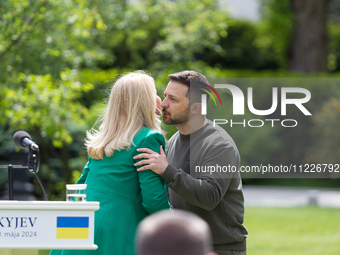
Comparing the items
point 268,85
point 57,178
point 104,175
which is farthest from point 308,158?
point 104,175

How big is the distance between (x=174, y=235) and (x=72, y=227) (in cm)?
136

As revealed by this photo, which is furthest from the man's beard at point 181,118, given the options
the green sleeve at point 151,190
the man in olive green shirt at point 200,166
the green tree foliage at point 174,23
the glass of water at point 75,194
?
the green tree foliage at point 174,23

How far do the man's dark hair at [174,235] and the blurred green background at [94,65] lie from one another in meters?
2.44

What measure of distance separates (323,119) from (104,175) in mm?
11330

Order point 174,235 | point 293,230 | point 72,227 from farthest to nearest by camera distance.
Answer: point 293,230 < point 72,227 < point 174,235

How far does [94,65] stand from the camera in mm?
10305

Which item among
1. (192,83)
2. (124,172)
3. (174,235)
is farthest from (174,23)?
(174,235)

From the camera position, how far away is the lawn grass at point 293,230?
721 cm

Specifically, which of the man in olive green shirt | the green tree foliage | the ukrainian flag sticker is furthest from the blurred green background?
the ukrainian flag sticker

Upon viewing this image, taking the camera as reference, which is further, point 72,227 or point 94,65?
point 94,65

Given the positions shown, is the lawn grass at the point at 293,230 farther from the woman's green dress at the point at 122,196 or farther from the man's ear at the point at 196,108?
the woman's green dress at the point at 122,196

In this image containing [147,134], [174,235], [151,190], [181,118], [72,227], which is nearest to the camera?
[174,235]

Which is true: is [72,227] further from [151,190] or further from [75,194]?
[151,190]

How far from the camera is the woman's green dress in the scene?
2586mm
